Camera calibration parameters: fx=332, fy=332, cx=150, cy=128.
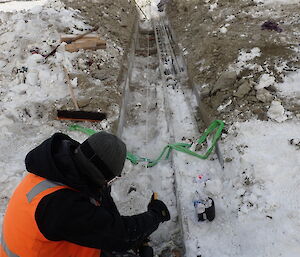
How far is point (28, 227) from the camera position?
237 cm

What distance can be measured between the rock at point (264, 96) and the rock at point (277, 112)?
267 millimetres

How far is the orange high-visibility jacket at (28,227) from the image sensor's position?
238cm

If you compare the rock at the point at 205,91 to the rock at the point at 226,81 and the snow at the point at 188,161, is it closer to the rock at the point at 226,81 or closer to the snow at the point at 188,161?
the rock at the point at 226,81

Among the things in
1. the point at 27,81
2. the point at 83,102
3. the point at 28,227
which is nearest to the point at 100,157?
the point at 28,227

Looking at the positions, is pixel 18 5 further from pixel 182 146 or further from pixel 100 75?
pixel 182 146

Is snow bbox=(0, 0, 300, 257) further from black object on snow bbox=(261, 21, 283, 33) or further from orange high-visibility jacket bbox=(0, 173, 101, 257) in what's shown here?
orange high-visibility jacket bbox=(0, 173, 101, 257)

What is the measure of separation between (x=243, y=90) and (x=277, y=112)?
0.95 m

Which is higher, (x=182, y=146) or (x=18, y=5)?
(x=18, y=5)

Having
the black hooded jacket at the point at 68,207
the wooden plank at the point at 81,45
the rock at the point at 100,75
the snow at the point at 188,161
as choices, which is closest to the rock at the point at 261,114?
the snow at the point at 188,161

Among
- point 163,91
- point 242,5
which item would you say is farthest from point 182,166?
point 242,5

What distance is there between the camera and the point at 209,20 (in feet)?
34.1

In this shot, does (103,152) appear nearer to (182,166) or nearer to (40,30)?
(182,166)

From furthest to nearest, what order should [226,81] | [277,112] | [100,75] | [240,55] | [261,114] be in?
[100,75] < [240,55] < [226,81] < [261,114] < [277,112]

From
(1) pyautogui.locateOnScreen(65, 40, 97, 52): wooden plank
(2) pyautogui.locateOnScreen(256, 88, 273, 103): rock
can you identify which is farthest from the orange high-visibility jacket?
(1) pyautogui.locateOnScreen(65, 40, 97, 52): wooden plank
